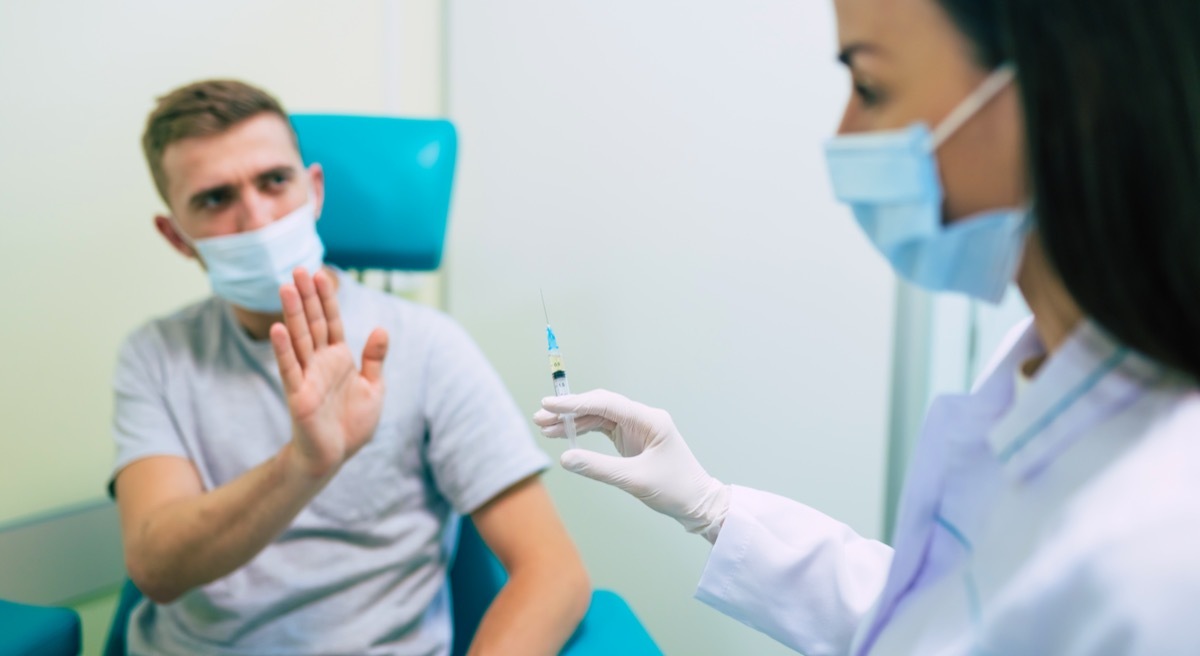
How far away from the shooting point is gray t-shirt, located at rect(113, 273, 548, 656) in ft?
4.04

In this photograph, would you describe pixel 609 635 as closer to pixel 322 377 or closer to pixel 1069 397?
pixel 322 377

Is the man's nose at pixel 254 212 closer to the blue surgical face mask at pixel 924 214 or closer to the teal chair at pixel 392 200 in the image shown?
the teal chair at pixel 392 200

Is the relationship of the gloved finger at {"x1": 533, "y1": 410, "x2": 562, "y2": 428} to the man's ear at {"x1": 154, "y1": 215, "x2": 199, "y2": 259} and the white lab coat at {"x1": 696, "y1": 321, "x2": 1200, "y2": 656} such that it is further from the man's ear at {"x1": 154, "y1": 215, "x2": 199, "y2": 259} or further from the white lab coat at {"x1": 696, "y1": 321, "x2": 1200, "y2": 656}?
the man's ear at {"x1": 154, "y1": 215, "x2": 199, "y2": 259}

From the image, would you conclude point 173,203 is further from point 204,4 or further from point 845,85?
point 845,85

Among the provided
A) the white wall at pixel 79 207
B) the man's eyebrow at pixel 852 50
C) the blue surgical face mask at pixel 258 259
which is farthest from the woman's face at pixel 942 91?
the white wall at pixel 79 207

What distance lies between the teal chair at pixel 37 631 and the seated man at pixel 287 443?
0.11 metres

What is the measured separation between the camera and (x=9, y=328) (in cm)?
145

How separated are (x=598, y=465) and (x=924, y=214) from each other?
1.38ft

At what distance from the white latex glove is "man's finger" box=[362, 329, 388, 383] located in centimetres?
37

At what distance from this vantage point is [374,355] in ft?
3.83

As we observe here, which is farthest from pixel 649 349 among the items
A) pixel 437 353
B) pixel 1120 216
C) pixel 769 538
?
pixel 1120 216

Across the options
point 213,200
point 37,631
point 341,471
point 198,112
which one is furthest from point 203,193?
point 37,631

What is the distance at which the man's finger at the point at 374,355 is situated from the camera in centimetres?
115

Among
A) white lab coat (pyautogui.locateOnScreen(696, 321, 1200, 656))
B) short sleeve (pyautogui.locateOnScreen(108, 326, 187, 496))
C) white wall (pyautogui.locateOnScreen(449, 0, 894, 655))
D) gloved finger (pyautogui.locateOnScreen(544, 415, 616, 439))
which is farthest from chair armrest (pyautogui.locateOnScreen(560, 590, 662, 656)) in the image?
short sleeve (pyautogui.locateOnScreen(108, 326, 187, 496))
